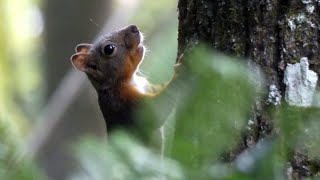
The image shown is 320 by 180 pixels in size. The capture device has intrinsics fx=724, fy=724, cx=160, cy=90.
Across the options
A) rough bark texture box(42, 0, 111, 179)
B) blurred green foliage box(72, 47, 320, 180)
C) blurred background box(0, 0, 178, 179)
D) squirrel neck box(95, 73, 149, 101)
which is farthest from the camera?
rough bark texture box(42, 0, 111, 179)

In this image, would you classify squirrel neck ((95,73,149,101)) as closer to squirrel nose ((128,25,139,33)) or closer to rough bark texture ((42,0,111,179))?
squirrel nose ((128,25,139,33))

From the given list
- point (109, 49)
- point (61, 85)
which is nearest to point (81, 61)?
point (109, 49)

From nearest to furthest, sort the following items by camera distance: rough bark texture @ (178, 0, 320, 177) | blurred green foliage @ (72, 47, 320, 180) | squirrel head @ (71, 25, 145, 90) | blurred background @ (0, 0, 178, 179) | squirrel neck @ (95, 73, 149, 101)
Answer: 1. blurred green foliage @ (72, 47, 320, 180)
2. rough bark texture @ (178, 0, 320, 177)
3. squirrel neck @ (95, 73, 149, 101)
4. squirrel head @ (71, 25, 145, 90)
5. blurred background @ (0, 0, 178, 179)

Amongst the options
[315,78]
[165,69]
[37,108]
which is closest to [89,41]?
[37,108]

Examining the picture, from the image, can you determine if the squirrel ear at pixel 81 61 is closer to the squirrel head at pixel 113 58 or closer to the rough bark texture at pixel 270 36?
the squirrel head at pixel 113 58

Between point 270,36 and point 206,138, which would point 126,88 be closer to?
point 270,36

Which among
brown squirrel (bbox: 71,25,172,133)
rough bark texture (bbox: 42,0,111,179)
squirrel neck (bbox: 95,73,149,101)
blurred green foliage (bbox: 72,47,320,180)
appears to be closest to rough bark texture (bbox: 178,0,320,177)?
blurred green foliage (bbox: 72,47,320,180)

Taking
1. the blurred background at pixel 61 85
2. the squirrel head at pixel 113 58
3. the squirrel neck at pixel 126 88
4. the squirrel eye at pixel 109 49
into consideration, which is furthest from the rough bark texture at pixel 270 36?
the blurred background at pixel 61 85
